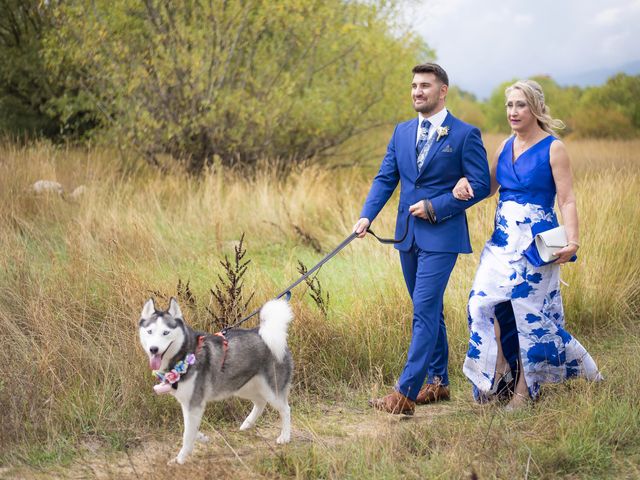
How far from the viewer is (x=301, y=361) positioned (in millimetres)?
5469

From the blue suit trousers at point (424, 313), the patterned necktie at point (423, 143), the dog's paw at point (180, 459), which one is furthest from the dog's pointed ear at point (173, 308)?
the patterned necktie at point (423, 143)

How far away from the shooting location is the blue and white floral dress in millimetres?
4906

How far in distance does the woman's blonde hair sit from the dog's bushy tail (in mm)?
2083

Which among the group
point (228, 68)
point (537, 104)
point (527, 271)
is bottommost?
point (527, 271)

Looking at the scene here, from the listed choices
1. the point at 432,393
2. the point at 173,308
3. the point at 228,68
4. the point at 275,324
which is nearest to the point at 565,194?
the point at 432,393

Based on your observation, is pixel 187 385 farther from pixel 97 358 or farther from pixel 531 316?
pixel 531 316

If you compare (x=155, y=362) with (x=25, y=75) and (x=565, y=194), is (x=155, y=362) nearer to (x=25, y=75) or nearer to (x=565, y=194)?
(x=565, y=194)

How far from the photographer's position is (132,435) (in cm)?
459

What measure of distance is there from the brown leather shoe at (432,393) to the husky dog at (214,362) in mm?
1188

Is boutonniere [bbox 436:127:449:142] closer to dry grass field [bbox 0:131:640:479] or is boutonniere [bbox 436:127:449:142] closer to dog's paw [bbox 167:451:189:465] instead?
dry grass field [bbox 0:131:640:479]

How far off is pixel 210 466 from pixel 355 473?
75 cm

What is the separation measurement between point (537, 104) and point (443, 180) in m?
0.80

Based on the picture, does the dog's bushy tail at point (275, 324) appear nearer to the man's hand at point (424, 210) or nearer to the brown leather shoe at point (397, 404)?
the brown leather shoe at point (397, 404)

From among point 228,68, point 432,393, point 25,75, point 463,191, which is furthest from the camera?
point 25,75
